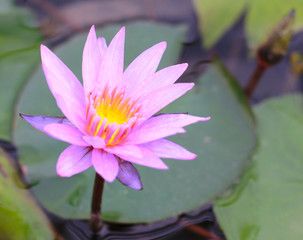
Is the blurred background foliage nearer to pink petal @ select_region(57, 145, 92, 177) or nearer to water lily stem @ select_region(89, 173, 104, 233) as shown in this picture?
water lily stem @ select_region(89, 173, 104, 233)

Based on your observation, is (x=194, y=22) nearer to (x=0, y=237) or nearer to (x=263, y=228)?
(x=263, y=228)

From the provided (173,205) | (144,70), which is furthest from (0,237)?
(144,70)

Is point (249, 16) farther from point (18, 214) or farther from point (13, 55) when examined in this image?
point (18, 214)

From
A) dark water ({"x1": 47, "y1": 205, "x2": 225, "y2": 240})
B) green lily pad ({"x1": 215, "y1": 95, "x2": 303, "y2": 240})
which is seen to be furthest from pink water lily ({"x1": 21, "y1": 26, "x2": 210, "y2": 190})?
green lily pad ({"x1": 215, "y1": 95, "x2": 303, "y2": 240})

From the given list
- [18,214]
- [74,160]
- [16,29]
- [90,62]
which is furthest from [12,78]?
[74,160]

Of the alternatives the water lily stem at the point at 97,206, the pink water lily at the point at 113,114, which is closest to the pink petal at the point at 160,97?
the pink water lily at the point at 113,114

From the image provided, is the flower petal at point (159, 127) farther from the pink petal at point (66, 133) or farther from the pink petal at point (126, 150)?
the pink petal at point (66, 133)

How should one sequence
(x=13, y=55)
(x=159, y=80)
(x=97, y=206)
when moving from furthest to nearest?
(x=13, y=55) < (x=97, y=206) < (x=159, y=80)
